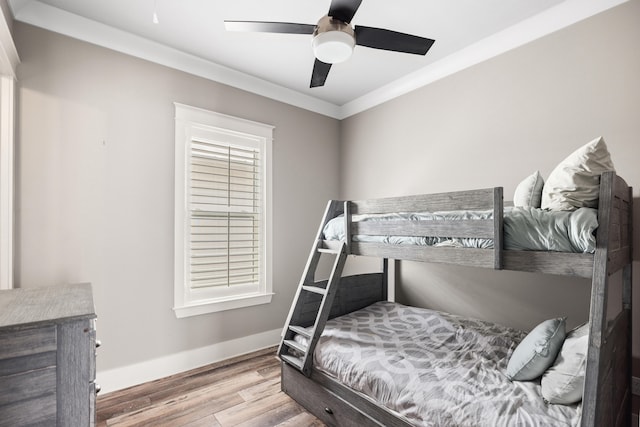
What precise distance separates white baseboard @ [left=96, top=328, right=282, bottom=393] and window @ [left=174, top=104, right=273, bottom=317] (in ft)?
1.16

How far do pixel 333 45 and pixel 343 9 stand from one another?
0.17 metres

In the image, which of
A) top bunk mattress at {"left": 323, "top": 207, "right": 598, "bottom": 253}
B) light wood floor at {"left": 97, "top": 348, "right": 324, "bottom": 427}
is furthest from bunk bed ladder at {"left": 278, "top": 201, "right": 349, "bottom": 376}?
top bunk mattress at {"left": 323, "top": 207, "right": 598, "bottom": 253}

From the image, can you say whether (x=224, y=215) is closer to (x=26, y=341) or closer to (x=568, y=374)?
(x=26, y=341)

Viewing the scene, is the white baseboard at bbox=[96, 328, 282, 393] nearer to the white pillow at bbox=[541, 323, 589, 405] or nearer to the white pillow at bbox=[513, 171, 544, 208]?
the white pillow at bbox=[541, 323, 589, 405]

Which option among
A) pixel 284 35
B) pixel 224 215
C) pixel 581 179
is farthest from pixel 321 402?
pixel 284 35

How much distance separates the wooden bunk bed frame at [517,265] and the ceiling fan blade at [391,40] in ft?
2.87

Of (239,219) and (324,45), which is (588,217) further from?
(239,219)

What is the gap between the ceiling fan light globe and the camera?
1.66 m

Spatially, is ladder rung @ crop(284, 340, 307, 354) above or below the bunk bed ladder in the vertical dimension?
below

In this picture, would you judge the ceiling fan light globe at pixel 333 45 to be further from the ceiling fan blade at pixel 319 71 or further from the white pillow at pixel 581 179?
the white pillow at pixel 581 179

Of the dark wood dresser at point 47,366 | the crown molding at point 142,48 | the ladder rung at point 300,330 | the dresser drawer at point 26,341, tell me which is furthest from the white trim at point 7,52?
the ladder rung at point 300,330

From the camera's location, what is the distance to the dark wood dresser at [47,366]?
3.80 ft

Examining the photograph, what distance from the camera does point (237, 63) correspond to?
294 centimetres

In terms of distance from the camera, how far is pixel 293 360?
228 cm
